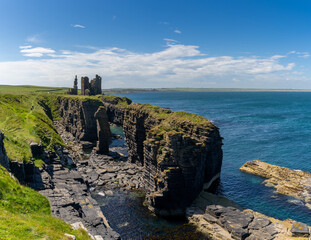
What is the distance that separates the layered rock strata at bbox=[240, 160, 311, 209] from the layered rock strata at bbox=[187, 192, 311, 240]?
12079 millimetres

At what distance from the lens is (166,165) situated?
126 ft

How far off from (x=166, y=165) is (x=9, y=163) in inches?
928

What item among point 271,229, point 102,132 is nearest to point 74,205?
point 271,229

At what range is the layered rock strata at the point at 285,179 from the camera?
4562 cm

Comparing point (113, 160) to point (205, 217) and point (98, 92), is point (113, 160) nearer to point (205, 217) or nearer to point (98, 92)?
point (205, 217)

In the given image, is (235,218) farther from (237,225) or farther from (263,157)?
(263,157)

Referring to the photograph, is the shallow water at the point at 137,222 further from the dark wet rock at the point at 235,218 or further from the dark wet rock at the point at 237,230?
the dark wet rock at the point at 235,218

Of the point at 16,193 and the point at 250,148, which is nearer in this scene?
the point at 16,193

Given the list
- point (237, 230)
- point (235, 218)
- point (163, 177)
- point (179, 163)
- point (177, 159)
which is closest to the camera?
point (237, 230)

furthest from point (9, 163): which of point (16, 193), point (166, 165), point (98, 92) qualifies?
point (98, 92)

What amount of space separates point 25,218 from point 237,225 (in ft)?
89.6

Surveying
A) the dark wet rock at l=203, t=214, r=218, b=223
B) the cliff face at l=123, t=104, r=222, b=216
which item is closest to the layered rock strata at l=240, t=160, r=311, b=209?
the cliff face at l=123, t=104, r=222, b=216

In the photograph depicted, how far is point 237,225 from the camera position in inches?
1265

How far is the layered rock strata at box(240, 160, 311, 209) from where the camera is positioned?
4562 cm
